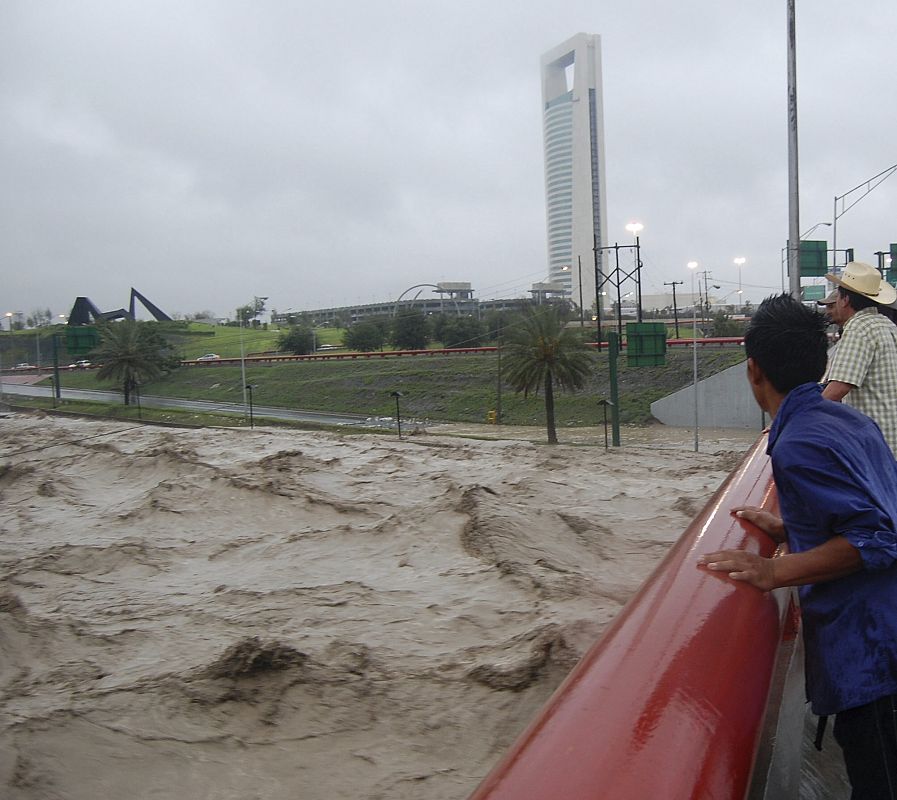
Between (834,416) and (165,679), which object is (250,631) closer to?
(165,679)

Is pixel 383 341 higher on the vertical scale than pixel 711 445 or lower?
higher

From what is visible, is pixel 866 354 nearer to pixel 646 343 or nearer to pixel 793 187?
pixel 793 187

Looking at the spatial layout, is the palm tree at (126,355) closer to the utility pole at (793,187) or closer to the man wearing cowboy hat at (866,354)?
the utility pole at (793,187)

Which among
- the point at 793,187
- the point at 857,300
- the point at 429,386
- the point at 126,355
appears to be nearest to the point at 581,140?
the point at 429,386


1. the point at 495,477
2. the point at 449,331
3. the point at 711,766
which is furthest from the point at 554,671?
the point at 449,331

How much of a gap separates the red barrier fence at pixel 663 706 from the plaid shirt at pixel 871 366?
171 cm

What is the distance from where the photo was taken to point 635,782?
3.24 ft

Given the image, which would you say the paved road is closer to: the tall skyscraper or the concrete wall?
the concrete wall

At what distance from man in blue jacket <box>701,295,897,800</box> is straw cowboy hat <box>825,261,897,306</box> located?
70.1 inches

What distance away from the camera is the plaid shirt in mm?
3113

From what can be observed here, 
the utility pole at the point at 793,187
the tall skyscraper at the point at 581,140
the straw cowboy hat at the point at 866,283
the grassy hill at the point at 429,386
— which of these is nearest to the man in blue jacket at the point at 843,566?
the straw cowboy hat at the point at 866,283

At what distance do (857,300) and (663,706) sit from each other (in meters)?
2.76

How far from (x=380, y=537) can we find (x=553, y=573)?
158 cm

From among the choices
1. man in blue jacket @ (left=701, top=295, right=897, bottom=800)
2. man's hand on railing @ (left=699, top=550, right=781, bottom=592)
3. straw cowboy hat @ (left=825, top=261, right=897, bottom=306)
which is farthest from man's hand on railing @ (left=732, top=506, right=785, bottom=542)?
straw cowboy hat @ (left=825, top=261, right=897, bottom=306)
